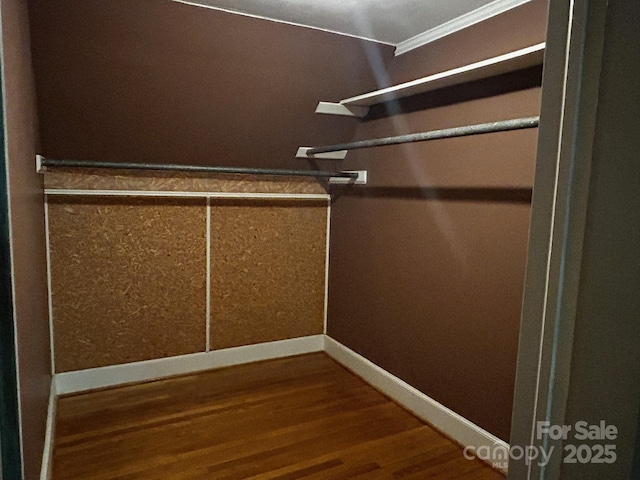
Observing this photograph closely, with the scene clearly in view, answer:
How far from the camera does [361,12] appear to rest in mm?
2166

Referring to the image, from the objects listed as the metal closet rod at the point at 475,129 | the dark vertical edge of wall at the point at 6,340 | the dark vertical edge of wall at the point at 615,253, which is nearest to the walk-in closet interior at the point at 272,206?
the metal closet rod at the point at 475,129

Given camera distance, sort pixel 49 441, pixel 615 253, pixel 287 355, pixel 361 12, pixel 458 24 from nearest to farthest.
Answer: pixel 615 253 < pixel 49 441 < pixel 361 12 < pixel 458 24 < pixel 287 355

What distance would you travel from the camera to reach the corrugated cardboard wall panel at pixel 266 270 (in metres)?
3.22

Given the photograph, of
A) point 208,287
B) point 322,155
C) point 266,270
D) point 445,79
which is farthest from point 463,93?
point 208,287

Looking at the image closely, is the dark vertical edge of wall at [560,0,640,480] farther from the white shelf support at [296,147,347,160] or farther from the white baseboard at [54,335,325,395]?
the white baseboard at [54,335,325,395]

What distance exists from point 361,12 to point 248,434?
2190 mm

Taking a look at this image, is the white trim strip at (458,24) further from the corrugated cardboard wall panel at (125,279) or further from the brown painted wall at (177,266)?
the corrugated cardboard wall panel at (125,279)

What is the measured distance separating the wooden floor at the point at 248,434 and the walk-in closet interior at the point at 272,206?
49 mm

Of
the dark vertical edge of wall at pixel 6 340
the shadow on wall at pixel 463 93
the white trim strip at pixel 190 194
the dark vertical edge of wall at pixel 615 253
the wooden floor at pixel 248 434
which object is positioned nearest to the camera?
the dark vertical edge of wall at pixel 615 253

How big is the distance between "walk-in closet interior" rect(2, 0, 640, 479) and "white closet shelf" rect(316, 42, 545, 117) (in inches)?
0.5

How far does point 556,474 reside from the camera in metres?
0.67

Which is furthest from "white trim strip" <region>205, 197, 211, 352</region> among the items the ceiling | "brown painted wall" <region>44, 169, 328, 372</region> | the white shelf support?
the ceiling

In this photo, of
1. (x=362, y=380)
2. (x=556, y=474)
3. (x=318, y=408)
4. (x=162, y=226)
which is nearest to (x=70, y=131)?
(x=162, y=226)

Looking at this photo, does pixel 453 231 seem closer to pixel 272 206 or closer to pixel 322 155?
pixel 322 155
